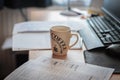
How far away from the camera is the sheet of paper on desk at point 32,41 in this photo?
103cm

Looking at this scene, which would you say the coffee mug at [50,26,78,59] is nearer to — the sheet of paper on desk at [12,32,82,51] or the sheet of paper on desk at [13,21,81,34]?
the sheet of paper on desk at [12,32,82,51]

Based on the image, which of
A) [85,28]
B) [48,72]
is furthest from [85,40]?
[48,72]

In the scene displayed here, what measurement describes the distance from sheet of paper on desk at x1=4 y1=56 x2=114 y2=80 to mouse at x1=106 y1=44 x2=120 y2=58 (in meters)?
0.14

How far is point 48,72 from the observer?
78cm

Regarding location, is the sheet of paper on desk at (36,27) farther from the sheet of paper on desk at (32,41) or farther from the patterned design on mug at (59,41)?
the patterned design on mug at (59,41)

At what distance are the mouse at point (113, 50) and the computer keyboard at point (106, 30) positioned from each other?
0.16ft

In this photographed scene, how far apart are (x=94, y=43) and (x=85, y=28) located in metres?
0.27

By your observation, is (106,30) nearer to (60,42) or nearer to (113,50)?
(113,50)

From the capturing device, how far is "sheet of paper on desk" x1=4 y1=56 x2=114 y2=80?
75 cm

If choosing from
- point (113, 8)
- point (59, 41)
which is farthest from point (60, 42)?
point (113, 8)

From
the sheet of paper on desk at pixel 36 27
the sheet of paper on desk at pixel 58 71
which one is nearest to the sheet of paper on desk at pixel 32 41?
the sheet of paper on desk at pixel 36 27

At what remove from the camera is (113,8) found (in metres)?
1.41

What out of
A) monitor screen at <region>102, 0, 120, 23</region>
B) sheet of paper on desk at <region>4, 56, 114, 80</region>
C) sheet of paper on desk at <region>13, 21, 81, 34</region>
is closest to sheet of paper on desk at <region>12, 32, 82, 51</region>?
sheet of paper on desk at <region>13, 21, 81, 34</region>

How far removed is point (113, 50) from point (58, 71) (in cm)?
29
